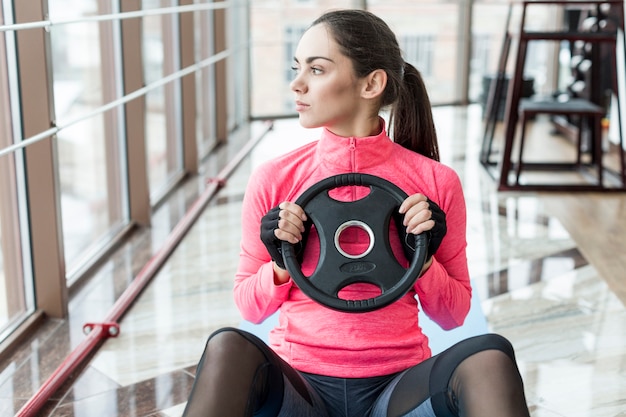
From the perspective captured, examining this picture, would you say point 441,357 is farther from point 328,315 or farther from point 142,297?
point 142,297

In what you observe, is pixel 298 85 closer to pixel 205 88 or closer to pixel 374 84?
pixel 374 84

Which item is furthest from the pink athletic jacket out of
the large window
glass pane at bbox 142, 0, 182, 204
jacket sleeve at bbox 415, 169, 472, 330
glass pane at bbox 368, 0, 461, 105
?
glass pane at bbox 368, 0, 461, 105

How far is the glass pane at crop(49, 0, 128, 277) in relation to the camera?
263 cm

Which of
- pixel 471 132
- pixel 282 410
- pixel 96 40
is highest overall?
pixel 96 40

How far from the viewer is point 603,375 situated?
6.96ft

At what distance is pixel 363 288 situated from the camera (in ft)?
4.54

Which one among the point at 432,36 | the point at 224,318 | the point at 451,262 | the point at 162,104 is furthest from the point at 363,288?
the point at 432,36

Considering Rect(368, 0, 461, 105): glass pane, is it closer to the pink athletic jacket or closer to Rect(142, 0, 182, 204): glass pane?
Rect(142, 0, 182, 204): glass pane

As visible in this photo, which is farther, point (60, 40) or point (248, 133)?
point (248, 133)

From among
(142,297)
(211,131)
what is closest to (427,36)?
(211,131)

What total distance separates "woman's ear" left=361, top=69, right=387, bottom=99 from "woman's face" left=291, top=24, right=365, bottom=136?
0.02 m

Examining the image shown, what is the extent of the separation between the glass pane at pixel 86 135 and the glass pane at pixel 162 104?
45 centimetres

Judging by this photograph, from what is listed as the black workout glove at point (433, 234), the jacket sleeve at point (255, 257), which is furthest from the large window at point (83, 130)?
the black workout glove at point (433, 234)

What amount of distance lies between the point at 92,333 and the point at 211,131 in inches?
115
